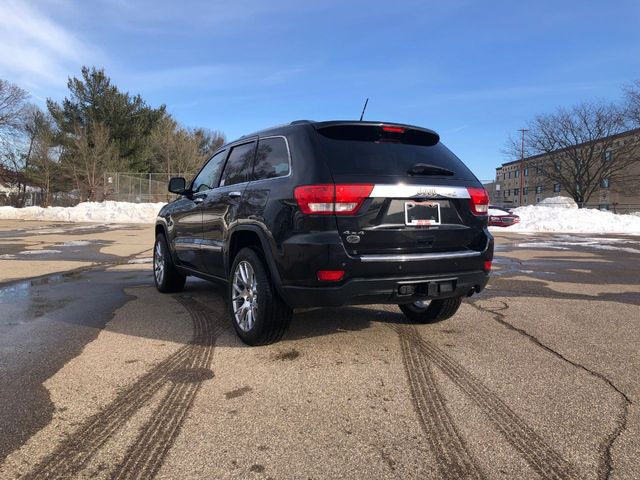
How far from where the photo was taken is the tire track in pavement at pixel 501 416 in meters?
2.38

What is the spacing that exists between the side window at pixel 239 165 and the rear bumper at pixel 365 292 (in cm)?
148

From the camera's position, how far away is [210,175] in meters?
5.66

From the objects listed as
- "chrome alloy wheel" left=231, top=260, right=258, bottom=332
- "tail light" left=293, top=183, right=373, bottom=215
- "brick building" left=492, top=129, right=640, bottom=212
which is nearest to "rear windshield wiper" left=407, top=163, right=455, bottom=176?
"tail light" left=293, top=183, right=373, bottom=215

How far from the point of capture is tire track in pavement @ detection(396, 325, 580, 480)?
93.7 inches

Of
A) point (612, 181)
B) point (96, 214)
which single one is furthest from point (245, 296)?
point (612, 181)

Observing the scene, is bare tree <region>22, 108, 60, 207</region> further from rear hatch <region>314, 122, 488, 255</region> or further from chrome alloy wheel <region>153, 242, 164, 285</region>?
rear hatch <region>314, 122, 488, 255</region>

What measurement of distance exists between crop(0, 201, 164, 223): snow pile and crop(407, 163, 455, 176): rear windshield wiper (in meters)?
25.9

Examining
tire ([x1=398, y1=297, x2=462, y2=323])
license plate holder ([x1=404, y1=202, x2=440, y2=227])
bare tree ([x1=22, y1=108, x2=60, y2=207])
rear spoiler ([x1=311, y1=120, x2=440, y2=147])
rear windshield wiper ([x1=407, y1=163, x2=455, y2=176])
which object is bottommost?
tire ([x1=398, y1=297, x2=462, y2=323])

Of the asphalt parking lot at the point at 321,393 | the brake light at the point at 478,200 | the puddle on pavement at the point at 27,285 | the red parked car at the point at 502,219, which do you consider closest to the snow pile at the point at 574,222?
the red parked car at the point at 502,219

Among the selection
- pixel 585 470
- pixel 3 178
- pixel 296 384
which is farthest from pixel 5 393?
pixel 3 178

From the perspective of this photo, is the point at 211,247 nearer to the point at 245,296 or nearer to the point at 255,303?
the point at 245,296

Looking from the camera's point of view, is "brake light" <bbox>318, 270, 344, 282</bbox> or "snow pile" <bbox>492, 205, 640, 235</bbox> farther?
"snow pile" <bbox>492, 205, 640, 235</bbox>

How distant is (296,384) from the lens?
11.1 ft

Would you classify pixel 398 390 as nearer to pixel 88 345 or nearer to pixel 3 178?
pixel 88 345
